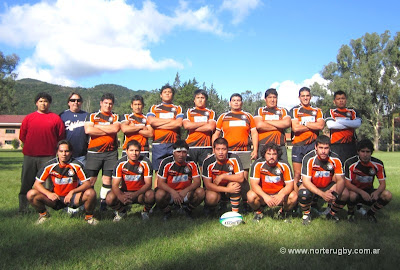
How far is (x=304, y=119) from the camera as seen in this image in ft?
18.6

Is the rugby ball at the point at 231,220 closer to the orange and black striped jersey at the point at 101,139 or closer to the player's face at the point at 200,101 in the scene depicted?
the player's face at the point at 200,101

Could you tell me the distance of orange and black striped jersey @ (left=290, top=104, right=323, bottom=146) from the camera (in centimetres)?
565

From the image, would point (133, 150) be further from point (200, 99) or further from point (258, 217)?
point (258, 217)

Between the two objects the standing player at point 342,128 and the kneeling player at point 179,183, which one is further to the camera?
the standing player at point 342,128

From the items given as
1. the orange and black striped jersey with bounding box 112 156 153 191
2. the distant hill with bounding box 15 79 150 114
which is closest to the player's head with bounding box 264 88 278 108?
the orange and black striped jersey with bounding box 112 156 153 191

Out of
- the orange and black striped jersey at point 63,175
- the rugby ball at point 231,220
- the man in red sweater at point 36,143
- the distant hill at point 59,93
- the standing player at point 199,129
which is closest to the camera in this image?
the rugby ball at point 231,220

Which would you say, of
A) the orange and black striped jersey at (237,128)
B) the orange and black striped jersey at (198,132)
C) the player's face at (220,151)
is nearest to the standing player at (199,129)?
the orange and black striped jersey at (198,132)

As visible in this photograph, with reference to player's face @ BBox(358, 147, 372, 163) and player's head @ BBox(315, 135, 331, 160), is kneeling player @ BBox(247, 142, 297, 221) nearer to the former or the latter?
player's head @ BBox(315, 135, 331, 160)

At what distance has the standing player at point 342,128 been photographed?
5586 millimetres

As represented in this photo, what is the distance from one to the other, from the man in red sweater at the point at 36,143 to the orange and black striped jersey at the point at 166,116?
1.69m

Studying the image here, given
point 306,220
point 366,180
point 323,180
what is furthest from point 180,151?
point 366,180

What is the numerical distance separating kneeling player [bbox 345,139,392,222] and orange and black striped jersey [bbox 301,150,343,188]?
12.9 inches

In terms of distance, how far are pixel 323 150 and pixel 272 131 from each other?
1.09m

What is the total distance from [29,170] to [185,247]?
10.6 ft
